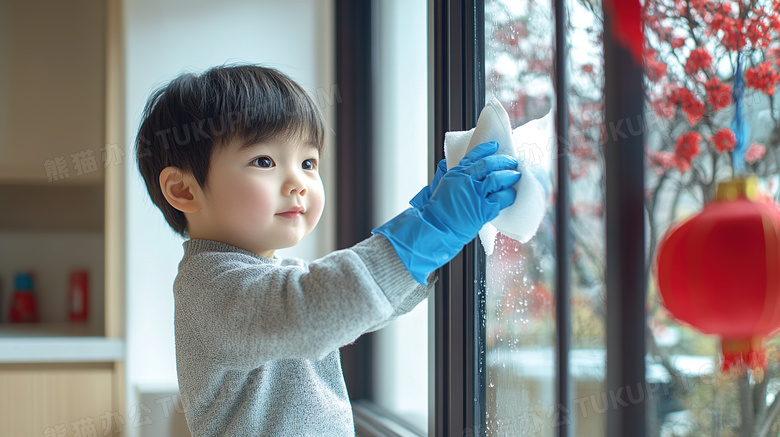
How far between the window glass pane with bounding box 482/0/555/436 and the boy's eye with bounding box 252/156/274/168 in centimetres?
35

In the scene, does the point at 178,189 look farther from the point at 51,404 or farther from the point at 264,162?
the point at 51,404

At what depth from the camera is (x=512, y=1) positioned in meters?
1.10

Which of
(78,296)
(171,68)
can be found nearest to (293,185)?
(171,68)

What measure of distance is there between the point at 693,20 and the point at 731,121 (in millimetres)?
116

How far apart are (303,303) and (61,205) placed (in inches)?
79.8

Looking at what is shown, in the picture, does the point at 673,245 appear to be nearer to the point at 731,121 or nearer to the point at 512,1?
the point at 731,121

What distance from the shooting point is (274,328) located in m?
0.71

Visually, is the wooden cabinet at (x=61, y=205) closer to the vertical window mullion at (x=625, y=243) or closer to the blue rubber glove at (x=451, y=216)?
the blue rubber glove at (x=451, y=216)

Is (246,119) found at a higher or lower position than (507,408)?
higher

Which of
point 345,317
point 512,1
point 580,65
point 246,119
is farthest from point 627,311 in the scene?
point 512,1

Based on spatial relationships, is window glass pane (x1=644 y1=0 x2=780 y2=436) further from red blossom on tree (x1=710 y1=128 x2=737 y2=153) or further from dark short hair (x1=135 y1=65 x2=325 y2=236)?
dark short hair (x1=135 y1=65 x2=325 y2=236)

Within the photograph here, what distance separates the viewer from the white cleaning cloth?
724 mm

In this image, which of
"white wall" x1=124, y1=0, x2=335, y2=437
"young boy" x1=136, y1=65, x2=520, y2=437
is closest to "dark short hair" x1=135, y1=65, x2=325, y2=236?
"young boy" x1=136, y1=65, x2=520, y2=437

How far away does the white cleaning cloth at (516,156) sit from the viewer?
724mm
